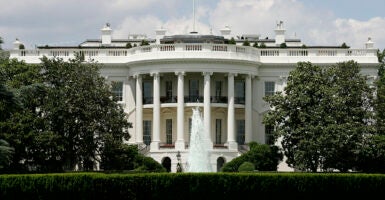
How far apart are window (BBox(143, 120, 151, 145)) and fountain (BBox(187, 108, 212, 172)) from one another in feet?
30.2

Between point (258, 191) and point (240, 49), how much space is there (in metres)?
31.6

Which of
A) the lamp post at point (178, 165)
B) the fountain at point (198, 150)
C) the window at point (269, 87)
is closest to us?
the fountain at point (198, 150)

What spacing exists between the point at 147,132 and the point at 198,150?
41.7 feet

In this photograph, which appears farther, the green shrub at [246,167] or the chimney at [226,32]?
the chimney at [226,32]

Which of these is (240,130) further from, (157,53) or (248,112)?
(157,53)

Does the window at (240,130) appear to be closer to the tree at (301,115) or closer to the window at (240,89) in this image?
the window at (240,89)

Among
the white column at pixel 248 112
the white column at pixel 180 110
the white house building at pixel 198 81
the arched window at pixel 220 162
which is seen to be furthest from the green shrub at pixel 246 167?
the white column at pixel 248 112

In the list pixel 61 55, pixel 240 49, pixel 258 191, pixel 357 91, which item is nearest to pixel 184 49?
pixel 240 49

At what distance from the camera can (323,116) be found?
67.8m

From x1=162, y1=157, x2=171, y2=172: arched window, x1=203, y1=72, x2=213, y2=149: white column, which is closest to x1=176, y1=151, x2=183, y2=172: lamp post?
x1=162, y1=157, x2=171, y2=172: arched window

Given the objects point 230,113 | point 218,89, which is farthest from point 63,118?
point 218,89

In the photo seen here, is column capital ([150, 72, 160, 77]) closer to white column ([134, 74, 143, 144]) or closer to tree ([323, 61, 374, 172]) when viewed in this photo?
white column ([134, 74, 143, 144])

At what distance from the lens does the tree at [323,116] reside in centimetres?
6656

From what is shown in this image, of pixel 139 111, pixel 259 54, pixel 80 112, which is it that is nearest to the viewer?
pixel 80 112
